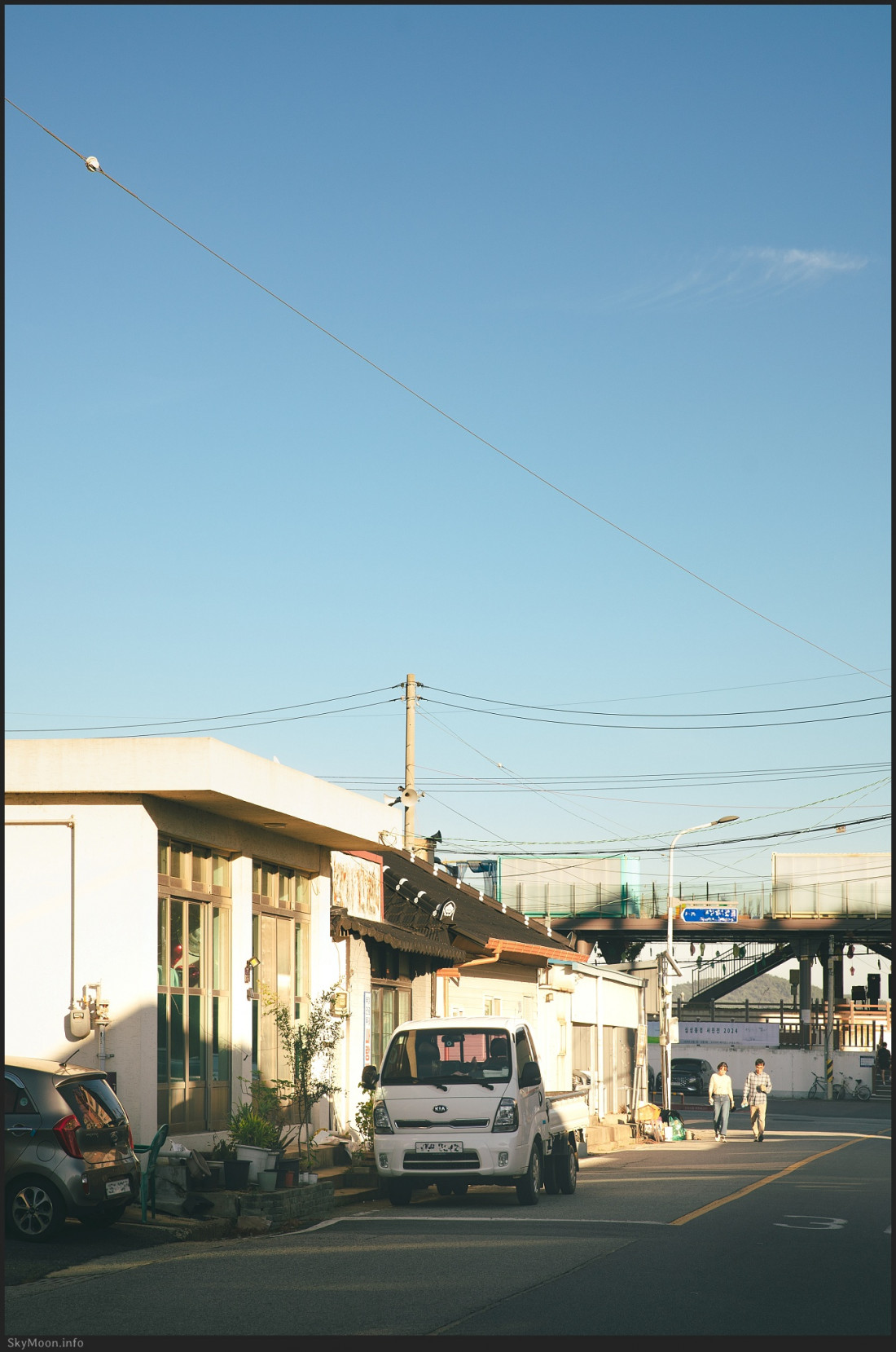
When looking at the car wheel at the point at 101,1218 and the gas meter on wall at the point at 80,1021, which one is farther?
the gas meter on wall at the point at 80,1021

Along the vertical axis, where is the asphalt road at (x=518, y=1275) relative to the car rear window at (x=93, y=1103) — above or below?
below

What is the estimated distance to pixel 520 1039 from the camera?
18.4 m

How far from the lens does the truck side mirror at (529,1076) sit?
57.9 ft

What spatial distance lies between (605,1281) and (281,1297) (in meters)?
2.30

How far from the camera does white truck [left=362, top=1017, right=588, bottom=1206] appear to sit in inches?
666

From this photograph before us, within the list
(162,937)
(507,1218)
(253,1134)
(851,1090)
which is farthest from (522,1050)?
(851,1090)

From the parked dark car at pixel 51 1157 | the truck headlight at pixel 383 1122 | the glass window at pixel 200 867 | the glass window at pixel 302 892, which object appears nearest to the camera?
the parked dark car at pixel 51 1157

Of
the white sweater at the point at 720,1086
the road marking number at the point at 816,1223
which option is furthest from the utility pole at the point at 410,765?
the road marking number at the point at 816,1223

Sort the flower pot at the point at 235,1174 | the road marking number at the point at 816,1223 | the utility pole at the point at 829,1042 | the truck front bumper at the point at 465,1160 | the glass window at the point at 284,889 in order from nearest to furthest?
the road marking number at the point at 816,1223 → the flower pot at the point at 235,1174 → the truck front bumper at the point at 465,1160 → the glass window at the point at 284,889 → the utility pole at the point at 829,1042

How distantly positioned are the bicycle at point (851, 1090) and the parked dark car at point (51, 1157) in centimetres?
5097

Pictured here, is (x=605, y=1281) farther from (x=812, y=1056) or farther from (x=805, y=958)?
(x=805, y=958)

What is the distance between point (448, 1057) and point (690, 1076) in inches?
1616

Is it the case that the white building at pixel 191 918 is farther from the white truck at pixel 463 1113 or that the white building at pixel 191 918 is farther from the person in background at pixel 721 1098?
the person in background at pixel 721 1098

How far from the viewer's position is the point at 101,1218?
13.4 meters
